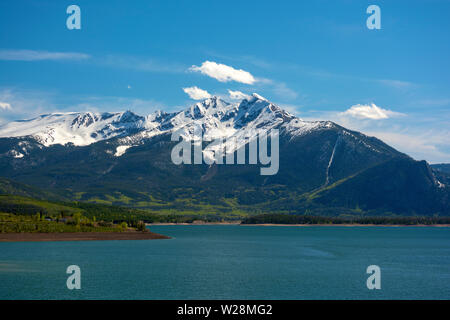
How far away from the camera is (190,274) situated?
4611 inches

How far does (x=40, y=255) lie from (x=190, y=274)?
183 feet

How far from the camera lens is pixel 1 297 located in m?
83.4

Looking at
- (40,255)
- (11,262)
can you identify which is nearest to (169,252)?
(40,255)

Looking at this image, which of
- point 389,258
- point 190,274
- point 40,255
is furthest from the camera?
point 389,258

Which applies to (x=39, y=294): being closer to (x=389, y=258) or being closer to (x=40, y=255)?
(x=40, y=255)

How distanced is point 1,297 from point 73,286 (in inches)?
591

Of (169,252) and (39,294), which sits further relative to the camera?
(169,252)

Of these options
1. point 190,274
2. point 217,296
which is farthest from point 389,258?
point 217,296

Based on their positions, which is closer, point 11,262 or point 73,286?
point 73,286
